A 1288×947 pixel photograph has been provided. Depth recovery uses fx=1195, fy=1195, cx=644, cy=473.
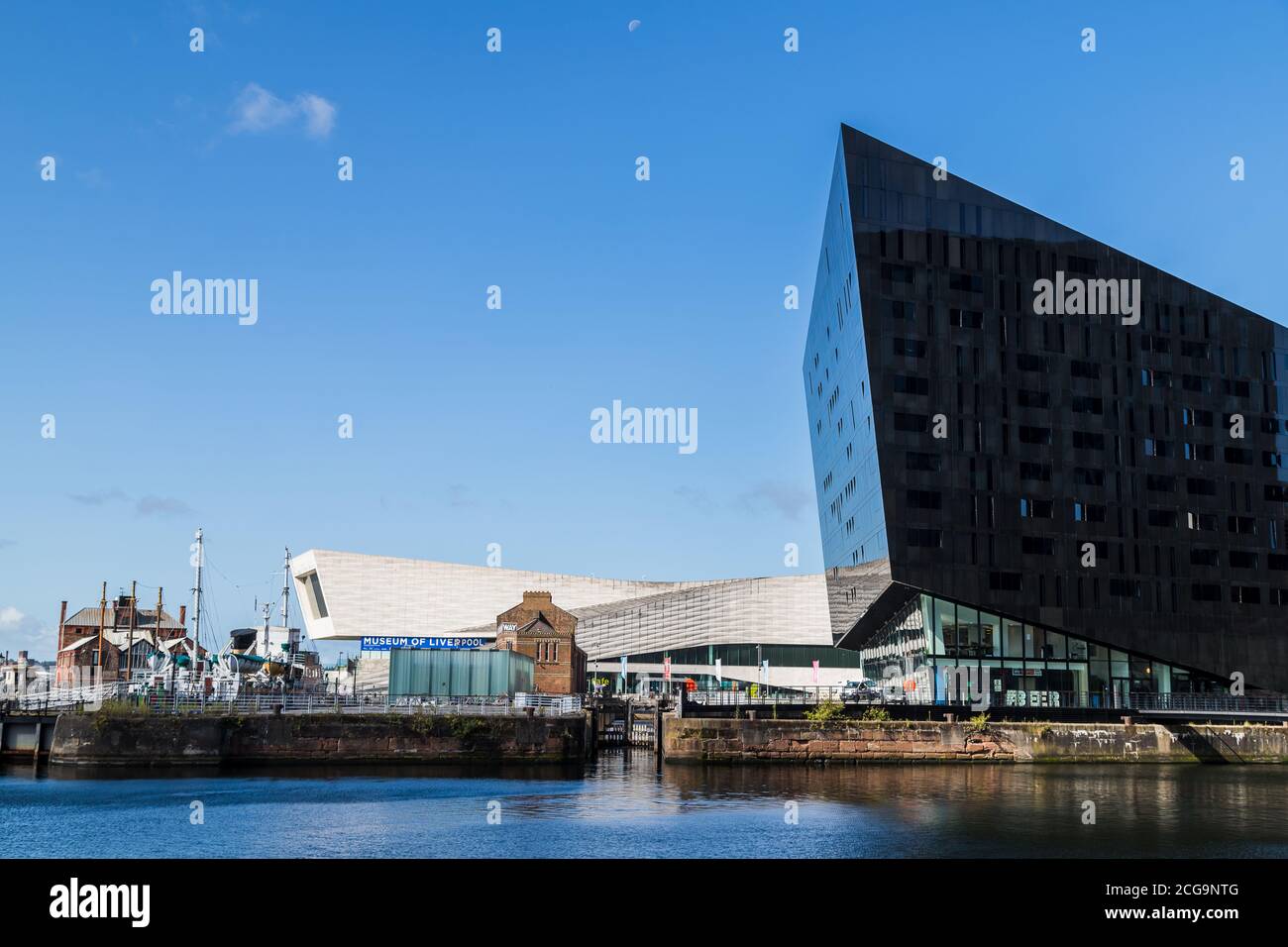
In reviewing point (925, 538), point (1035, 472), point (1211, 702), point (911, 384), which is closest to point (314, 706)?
point (925, 538)

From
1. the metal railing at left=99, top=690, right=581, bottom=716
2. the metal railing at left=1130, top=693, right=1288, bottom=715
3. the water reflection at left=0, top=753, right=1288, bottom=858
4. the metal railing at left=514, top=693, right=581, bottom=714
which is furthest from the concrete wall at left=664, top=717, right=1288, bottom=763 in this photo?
the metal railing at left=1130, top=693, right=1288, bottom=715

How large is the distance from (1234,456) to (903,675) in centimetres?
2931

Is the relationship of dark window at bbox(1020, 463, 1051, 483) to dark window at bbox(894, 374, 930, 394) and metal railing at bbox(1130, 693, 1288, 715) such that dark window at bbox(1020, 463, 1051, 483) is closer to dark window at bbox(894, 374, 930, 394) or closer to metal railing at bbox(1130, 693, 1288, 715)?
dark window at bbox(894, 374, 930, 394)

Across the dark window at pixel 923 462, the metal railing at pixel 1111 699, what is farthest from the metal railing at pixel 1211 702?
the dark window at pixel 923 462

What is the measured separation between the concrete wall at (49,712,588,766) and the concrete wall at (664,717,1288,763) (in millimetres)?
7858

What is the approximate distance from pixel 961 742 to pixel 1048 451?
88.7ft

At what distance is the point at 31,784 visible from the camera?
5372 centimetres

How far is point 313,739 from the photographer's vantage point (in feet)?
206

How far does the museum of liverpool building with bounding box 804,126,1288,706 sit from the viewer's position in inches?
3255

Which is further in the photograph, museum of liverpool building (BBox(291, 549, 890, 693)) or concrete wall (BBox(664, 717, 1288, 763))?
museum of liverpool building (BBox(291, 549, 890, 693))

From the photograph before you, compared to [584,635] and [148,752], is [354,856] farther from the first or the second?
[584,635]

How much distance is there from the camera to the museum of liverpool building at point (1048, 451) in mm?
82688
